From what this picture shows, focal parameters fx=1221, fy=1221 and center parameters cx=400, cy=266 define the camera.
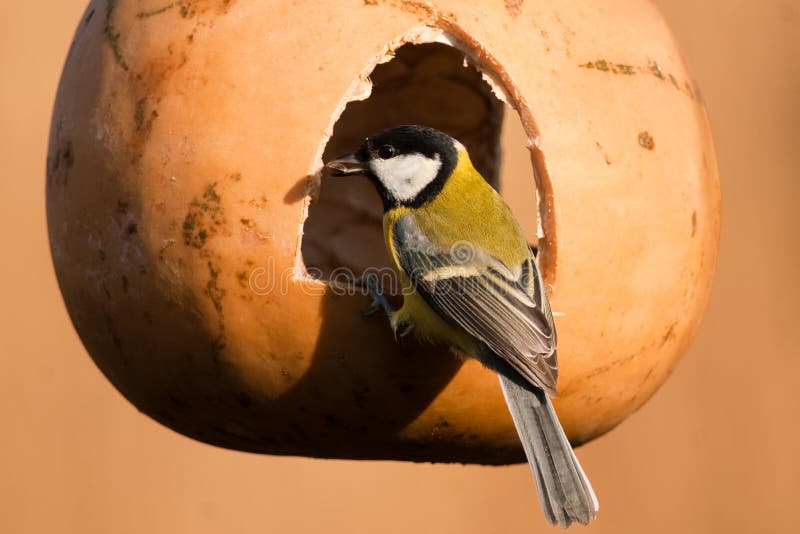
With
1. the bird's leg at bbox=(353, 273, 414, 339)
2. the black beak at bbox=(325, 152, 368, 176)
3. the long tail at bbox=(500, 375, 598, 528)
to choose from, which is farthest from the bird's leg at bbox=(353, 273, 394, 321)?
the black beak at bbox=(325, 152, 368, 176)

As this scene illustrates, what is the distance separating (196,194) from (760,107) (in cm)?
339

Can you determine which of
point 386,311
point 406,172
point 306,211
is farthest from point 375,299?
point 406,172

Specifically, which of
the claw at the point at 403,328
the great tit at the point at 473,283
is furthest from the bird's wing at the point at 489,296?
the claw at the point at 403,328

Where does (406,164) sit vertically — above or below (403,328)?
above

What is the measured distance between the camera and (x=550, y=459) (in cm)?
306

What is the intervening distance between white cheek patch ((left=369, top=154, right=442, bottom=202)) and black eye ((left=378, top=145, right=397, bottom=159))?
0.5 inches

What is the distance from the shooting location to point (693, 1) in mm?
5680

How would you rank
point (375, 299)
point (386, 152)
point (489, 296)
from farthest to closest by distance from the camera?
point (386, 152), point (489, 296), point (375, 299)

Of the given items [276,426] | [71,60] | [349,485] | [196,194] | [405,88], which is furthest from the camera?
[349,485]

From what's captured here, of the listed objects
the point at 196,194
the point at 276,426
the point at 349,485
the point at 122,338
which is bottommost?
the point at 349,485

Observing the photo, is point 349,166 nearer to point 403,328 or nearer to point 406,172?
point 406,172

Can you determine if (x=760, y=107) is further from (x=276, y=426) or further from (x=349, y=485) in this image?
(x=276, y=426)

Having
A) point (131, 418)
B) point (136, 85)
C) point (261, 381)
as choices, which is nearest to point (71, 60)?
point (136, 85)

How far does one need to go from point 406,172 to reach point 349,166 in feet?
0.55
